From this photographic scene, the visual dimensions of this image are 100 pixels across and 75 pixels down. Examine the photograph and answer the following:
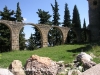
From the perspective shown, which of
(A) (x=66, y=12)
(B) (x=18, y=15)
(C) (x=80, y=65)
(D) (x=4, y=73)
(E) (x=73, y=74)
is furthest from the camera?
(A) (x=66, y=12)

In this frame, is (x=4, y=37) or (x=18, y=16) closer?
(x=4, y=37)

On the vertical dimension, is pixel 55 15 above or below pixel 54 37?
above

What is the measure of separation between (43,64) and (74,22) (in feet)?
107

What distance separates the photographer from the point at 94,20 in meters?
34.3

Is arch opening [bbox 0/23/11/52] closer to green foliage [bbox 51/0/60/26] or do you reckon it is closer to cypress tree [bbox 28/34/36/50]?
cypress tree [bbox 28/34/36/50]

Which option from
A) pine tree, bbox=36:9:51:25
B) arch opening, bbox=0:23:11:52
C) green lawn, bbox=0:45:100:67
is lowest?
green lawn, bbox=0:45:100:67

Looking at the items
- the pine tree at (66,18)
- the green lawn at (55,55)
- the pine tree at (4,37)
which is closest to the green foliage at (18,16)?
the pine tree at (4,37)

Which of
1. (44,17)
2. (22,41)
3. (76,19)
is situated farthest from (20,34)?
(76,19)

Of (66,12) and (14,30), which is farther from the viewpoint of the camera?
(66,12)

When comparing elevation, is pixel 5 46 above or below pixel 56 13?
below

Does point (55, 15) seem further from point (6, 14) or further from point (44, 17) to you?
point (6, 14)

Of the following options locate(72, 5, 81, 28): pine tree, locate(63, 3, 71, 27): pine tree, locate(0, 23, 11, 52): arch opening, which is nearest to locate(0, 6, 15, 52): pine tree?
locate(0, 23, 11, 52): arch opening

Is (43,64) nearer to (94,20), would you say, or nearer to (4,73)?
(4,73)

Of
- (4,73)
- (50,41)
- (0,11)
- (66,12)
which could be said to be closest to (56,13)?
(66,12)
